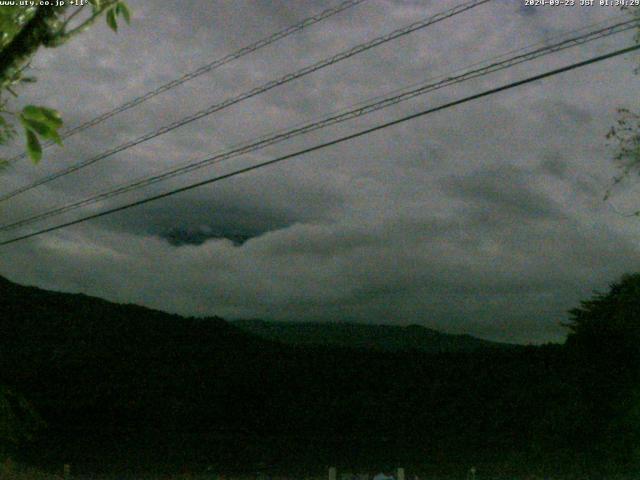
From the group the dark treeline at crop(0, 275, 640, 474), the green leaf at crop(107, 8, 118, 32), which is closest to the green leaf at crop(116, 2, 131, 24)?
the green leaf at crop(107, 8, 118, 32)

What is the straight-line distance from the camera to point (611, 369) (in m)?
17.8

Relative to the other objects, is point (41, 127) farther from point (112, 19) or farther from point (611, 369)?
point (611, 369)

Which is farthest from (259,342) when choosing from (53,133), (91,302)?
(53,133)

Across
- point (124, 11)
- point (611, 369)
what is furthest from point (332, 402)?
point (124, 11)

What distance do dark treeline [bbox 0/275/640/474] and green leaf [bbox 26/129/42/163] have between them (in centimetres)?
1561

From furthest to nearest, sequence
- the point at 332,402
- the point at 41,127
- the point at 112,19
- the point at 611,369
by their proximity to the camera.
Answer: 1. the point at 332,402
2. the point at 611,369
3. the point at 112,19
4. the point at 41,127

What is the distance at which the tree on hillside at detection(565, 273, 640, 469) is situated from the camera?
16.1 metres

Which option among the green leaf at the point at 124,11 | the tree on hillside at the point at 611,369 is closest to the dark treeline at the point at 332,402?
the tree on hillside at the point at 611,369

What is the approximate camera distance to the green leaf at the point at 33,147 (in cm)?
244

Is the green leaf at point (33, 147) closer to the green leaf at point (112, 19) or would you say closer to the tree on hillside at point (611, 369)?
the green leaf at point (112, 19)

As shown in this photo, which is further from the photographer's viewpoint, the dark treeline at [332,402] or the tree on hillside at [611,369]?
the dark treeline at [332,402]

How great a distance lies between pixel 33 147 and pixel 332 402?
732 inches

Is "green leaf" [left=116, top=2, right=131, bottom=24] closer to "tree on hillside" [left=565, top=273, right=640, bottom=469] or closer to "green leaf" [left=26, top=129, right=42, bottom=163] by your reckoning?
"green leaf" [left=26, top=129, right=42, bottom=163]

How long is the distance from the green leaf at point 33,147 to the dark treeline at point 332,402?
15.6 metres
